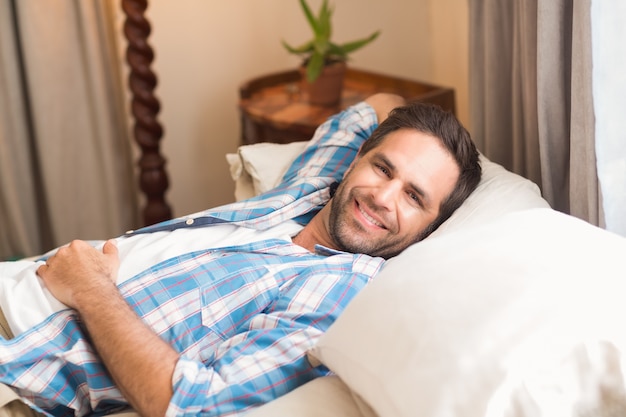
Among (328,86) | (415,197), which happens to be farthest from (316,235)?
(328,86)

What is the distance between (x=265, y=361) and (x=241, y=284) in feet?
0.84

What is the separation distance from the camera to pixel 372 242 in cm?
156

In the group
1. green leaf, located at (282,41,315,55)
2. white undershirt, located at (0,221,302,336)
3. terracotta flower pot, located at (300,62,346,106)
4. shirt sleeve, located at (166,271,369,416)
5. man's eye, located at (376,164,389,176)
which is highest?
green leaf, located at (282,41,315,55)

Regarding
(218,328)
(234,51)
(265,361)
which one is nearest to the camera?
(265,361)

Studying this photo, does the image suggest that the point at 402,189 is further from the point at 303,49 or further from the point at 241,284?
the point at 303,49

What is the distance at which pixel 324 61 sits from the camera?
2.46m

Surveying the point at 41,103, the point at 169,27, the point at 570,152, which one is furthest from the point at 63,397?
the point at 169,27

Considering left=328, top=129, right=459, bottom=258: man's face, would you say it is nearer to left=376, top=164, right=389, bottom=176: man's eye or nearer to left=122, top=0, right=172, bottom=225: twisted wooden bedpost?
left=376, top=164, right=389, bottom=176: man's eye

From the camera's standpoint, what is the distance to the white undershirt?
1376 millimetres

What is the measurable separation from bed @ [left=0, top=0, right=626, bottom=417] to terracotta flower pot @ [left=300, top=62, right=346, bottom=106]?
4.46ft

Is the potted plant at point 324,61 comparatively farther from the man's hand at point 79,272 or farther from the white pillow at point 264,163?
Result: the man's hand at point 79,272

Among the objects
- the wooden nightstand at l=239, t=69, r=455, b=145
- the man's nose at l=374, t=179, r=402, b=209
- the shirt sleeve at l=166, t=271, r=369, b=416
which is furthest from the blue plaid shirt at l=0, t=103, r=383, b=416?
the wooden nightstand at l=239, t=69, r=455, b=145

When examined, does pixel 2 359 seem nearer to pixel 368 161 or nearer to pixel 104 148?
pixel 368 161

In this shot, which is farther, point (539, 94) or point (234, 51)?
point (234, 51)
